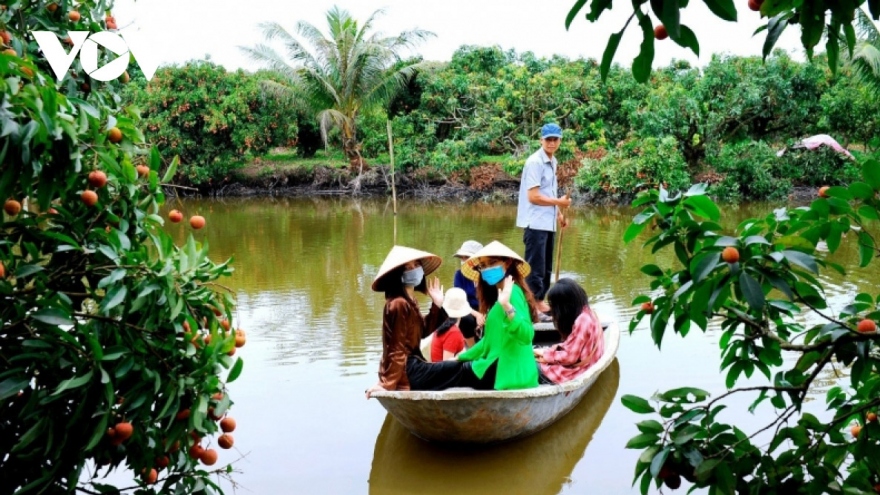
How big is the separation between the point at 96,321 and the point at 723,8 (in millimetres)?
1771

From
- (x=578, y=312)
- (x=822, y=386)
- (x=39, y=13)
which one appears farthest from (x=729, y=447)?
(x=822, y=386)

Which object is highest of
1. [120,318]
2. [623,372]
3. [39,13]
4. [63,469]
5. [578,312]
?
[39,13]

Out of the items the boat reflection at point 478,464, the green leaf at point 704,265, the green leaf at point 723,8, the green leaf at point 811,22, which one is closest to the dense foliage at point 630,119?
the boat reflection at point 478,464

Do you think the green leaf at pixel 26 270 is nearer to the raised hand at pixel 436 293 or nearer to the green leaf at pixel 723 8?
the green leaf at pixel 723 8

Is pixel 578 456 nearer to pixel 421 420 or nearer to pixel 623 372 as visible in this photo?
pixel 421 420

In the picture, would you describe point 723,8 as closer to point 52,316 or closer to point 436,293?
point 52,316

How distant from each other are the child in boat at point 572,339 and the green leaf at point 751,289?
3.32 meters

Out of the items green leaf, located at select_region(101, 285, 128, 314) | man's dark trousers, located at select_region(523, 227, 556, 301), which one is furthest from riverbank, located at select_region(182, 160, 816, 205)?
green leaf, located at select_region(101, 285, 128, 314)

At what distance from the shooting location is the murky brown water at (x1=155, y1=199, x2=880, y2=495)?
4371 millimetres

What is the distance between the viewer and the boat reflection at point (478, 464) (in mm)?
4242

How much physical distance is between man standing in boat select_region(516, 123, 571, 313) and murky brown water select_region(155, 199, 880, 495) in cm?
90

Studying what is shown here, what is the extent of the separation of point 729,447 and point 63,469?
1.70 metres

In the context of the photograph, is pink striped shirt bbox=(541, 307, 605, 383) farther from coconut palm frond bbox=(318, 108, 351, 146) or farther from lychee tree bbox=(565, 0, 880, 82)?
coconut palm frond bbox=(318, 108, 351, 146)

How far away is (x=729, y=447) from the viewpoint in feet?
6.46
